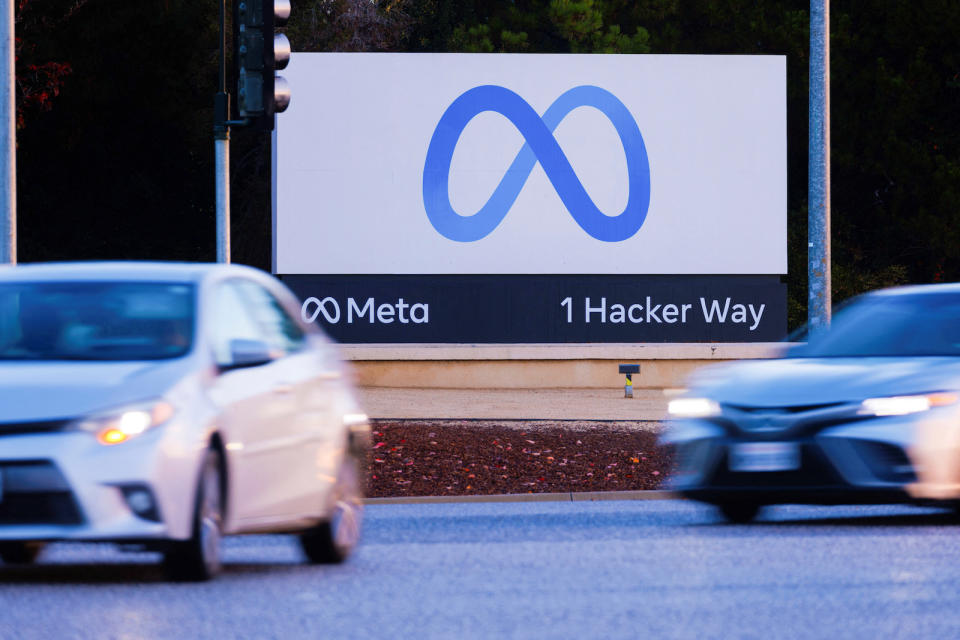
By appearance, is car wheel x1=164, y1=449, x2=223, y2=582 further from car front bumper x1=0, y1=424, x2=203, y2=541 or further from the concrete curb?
the concrete curb

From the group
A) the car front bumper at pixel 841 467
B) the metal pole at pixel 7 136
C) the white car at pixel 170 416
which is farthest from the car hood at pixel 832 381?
the metal pole at pixel 7 136

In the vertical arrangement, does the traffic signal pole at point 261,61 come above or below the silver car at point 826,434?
above

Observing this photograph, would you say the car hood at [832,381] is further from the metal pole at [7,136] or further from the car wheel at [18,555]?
the metal pole at [7,136]

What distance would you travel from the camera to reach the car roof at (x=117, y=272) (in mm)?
9852

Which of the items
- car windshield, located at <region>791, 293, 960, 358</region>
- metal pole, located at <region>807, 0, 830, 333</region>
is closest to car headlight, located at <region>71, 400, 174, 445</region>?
car windshield, located at <region>791, 293, 960, 358</region>

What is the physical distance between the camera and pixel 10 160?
1641cm

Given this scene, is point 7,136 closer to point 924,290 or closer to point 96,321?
point 96,321

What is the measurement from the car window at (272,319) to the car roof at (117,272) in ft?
0.52

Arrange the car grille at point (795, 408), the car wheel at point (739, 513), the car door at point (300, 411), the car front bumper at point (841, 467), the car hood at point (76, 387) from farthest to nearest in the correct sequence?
the car wheel at point (739, 513) → the car grille at point (795, 408) → the car front bumper at point (841, 467) → the car door at point (300, 411) → the car hood at point (76, 387)

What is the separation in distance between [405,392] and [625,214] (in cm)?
543

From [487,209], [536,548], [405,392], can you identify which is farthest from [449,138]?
[536,548]

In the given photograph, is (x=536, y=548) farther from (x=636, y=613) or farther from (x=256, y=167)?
(x=256, y=167)

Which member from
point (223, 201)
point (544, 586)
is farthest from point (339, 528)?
point (223, 201)

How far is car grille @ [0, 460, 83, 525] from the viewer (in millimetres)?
8742
